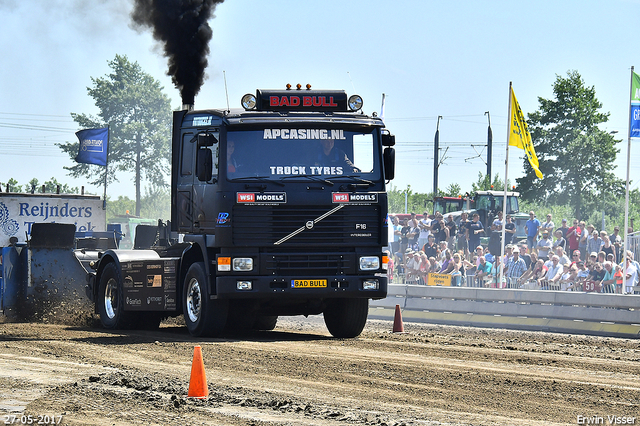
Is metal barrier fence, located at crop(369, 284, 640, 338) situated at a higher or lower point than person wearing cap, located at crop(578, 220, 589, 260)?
lower

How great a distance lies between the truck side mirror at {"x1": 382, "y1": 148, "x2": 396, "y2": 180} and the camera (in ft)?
41.7

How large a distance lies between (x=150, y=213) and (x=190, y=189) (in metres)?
87.9

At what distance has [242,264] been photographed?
40.2ft

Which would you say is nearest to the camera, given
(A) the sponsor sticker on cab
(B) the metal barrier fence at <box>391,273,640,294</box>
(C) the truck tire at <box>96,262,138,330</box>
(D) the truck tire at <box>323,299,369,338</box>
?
(A) the sponsor sticker on cab

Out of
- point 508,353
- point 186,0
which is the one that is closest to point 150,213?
point 186,0

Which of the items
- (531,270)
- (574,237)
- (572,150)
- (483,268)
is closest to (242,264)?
(531,270)

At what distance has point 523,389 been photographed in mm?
8711

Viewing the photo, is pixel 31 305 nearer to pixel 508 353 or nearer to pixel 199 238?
pixel 199 238

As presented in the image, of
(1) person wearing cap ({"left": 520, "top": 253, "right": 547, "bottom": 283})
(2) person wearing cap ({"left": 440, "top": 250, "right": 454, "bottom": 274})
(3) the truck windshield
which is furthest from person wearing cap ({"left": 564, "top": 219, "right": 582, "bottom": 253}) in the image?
(3) the truck windshield

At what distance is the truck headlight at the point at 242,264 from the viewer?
482 inches

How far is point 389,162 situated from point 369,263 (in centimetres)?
146

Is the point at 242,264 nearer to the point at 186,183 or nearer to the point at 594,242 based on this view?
the point at 186,183

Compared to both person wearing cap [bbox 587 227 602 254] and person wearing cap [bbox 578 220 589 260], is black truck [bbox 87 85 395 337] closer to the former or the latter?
person wearing cap [bbox 587 227 602 254]

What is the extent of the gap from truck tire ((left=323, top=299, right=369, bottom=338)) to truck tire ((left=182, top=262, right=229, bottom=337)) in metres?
1.81
